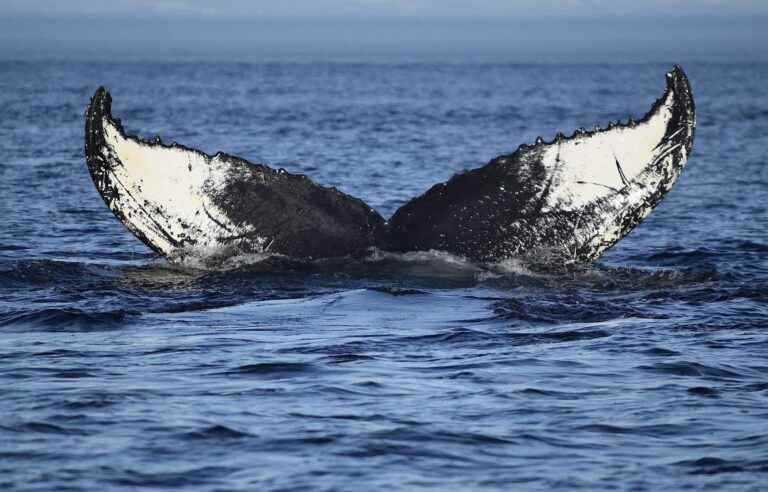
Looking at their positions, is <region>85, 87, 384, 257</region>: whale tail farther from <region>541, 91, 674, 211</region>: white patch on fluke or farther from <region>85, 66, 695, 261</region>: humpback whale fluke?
<region>541, 91, 674, 211</region>: white patch on fluke

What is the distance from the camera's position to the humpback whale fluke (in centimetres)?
887

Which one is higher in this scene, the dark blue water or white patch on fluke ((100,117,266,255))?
white patch on fluke ((100,117,266,255))

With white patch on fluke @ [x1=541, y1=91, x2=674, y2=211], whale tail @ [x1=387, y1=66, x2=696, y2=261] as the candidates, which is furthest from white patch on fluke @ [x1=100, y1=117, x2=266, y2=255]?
white patch on fluke @ [x1=541, y1=91, x2=674, y2=211]

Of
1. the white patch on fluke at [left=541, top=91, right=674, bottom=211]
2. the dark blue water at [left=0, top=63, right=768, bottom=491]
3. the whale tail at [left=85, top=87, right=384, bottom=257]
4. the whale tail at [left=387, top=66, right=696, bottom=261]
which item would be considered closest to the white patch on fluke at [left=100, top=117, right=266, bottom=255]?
the whale tail at [left=85, top=87, right=384, bottom=257]

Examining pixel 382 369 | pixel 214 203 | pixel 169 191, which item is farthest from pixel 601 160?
pixel 169 191

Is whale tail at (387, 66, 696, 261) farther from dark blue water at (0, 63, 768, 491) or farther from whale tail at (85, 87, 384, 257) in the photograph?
whale tail at (85, 87, 384, 257)

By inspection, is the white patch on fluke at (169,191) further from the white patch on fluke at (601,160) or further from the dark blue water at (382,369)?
the white patch on fluke at (601,160)

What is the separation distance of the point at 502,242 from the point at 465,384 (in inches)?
75.1

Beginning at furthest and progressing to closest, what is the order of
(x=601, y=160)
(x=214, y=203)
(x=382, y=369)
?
(x=214, y=203) < (x=601, y=160) < (x=382, y=369)

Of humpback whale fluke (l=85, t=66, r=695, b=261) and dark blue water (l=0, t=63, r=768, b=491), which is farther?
humpback whale fluke (l=85, t=66, r=695, b=261)

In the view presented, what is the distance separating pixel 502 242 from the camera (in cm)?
923

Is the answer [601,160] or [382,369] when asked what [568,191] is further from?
[382,369]

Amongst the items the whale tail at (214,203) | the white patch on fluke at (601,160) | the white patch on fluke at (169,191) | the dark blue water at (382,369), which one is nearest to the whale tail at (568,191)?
the white patch on fluke at (601,160)

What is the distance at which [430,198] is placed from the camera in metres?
9.16
